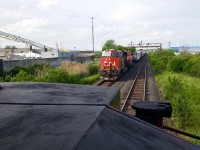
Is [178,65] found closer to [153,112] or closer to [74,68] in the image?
[74,68]

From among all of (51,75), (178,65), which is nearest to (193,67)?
(178,65)

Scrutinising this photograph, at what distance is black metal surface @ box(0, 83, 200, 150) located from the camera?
2.08m

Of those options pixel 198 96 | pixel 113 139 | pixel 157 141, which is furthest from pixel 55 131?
pixel 198 96

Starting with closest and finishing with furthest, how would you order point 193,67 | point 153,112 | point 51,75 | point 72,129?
1. point 72,129
2. point 153,112
3. point 51,75
4. point 193,67

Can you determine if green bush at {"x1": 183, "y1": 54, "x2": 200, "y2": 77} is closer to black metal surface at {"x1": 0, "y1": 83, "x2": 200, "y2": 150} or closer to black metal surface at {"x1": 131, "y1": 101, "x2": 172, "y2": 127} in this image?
black metal surface at {"x1": 131, "y1": 101, "x2": 172, "y2": 127}

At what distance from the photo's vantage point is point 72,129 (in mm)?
2312

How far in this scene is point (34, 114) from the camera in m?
2.70

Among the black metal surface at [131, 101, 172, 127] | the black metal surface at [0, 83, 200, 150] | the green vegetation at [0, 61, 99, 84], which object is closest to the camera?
the black metal surface at [0, 83, 200, 150]

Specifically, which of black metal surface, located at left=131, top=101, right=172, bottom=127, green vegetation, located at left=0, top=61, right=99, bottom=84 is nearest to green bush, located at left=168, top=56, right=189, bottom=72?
green vegetation, located at left=0, top=61, right=99, bottom=84

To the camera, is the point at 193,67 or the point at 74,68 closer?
the point at 74,68

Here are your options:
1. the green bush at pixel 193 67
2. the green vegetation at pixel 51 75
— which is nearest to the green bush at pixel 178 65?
the green bush at pixel 193 67

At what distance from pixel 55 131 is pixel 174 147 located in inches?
40.6

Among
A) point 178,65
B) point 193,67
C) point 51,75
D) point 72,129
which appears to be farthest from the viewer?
point 178,65

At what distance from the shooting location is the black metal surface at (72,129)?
208cm
